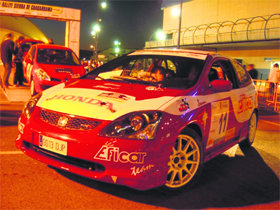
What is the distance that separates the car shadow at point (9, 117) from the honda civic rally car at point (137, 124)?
8.97ft

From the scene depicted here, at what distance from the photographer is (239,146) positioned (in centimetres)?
566

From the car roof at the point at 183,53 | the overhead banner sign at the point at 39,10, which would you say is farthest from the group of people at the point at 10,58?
the car roof at the point at 183,53

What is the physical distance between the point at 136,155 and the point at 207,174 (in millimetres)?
1534

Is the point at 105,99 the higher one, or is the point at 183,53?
the point at 183,53


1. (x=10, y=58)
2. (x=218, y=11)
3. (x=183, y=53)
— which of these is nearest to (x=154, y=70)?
(x=183, y=53)

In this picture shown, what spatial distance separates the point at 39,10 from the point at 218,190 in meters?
15.4

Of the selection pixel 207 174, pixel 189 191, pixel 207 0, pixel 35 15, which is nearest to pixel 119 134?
pixel 189 191

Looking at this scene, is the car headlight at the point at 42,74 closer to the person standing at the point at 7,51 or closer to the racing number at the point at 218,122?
the person standing at the point at 7,51

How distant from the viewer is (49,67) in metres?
9.21

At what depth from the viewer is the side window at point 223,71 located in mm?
4516

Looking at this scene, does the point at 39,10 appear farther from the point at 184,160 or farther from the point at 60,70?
the point at 184,160

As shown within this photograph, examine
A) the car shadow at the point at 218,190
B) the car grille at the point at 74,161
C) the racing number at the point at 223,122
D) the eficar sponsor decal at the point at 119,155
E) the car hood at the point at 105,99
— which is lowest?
the car shadow at the point at 218,190

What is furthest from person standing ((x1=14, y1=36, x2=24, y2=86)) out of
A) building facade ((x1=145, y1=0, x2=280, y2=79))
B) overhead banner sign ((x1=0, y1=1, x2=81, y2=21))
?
building facade ((x1=145, y1=0, x2=280, y2=79))

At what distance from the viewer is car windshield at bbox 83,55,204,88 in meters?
3.92
